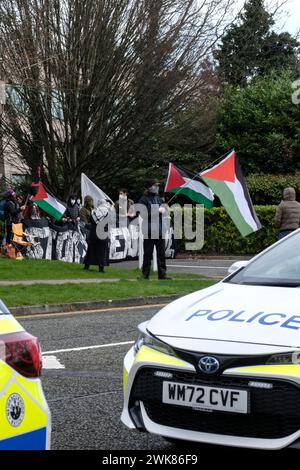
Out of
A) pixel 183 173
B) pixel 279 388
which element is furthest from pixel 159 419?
pixel 183 173

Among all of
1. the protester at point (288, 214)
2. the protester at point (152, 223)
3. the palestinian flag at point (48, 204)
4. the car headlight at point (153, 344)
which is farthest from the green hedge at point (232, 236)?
the car headlight at point (153, 344)

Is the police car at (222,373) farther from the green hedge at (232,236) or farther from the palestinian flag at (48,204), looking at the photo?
the green hedge at (232,236)

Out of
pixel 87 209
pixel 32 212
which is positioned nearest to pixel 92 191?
pixel 87 209

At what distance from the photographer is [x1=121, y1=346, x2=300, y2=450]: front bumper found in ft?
14.4

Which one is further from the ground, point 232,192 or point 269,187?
point 269,187

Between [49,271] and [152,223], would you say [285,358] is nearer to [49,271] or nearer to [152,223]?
[152,223]

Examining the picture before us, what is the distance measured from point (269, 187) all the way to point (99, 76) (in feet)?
29.8

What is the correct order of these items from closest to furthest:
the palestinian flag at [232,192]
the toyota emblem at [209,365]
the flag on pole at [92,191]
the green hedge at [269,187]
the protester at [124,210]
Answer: the toyota emblem at [209,365], the palestinian flag at [232,192], the flag on pole at [92,191], the protester at [124,210], the green hedge at [269,187]

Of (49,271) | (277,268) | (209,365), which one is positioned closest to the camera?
(209,365)

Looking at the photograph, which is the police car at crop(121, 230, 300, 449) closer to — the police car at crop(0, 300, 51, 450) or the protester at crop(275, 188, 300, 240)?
the police car at crop(0, 300, 51, 450)

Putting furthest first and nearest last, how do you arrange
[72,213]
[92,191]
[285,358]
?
[72,213]
[92,191]
[285,358]

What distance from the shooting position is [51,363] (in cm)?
828

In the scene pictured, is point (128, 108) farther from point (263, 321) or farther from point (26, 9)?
point (263, 321)

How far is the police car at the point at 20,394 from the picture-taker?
3.54 metres
